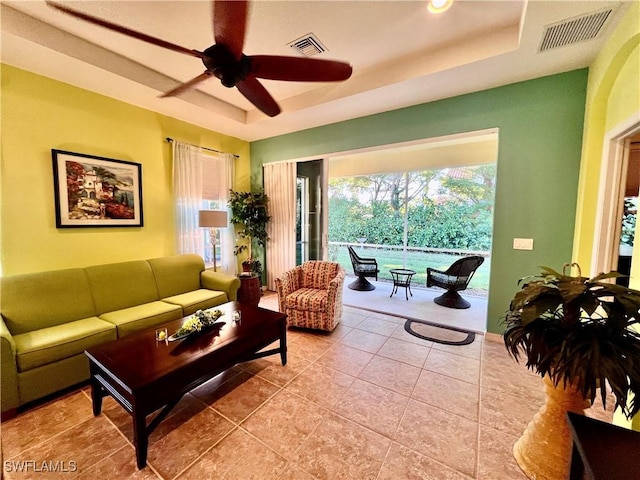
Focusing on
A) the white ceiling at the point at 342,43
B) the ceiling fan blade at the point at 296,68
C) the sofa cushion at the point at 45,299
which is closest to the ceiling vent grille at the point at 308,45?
the white ceiling at the point at 342,43

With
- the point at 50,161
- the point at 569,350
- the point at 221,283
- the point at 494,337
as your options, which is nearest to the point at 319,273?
the point at 221,283

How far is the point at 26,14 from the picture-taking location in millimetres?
2070

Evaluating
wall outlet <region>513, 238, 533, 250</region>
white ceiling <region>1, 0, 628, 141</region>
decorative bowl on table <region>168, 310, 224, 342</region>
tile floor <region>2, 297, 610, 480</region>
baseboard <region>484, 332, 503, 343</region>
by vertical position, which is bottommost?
tile floor <region>2, 297, 610, 480</region>

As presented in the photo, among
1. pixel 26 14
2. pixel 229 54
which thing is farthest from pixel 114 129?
pixel 229 54

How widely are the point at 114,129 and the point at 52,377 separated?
2702 millimetres

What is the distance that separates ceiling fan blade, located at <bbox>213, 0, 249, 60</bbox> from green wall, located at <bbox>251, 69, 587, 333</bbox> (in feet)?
8.33

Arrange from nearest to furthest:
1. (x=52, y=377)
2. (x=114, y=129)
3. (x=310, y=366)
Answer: (x=52, y=377), (x=310, y=366), (x=114, y=129)

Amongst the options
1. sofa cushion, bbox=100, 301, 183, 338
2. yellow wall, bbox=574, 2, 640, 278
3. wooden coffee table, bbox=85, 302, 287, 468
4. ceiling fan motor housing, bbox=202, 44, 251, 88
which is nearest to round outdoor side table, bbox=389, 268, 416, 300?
yellow wall, bbox=574, 2, 640, 278

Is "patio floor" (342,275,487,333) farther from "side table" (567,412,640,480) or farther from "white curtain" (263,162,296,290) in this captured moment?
"side table" (567,412,640,480)

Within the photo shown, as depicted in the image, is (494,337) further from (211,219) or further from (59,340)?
(59,340)

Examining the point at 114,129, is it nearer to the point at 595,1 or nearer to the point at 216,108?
the point at 216,108

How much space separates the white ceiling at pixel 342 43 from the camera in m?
1.98

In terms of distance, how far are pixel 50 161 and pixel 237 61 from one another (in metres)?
2.53

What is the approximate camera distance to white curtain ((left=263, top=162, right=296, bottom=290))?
4.59 m
